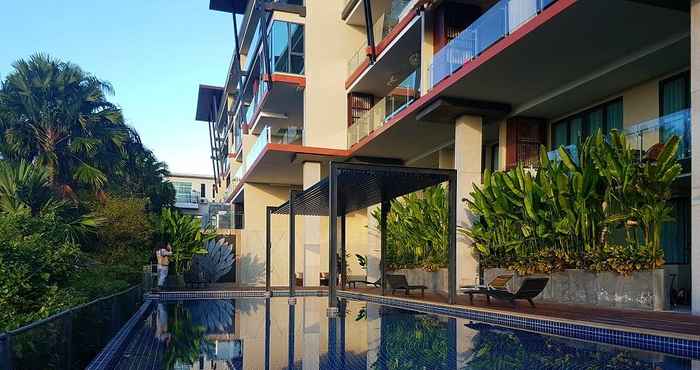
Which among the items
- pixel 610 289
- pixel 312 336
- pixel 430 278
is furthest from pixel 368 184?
pixel 430 278

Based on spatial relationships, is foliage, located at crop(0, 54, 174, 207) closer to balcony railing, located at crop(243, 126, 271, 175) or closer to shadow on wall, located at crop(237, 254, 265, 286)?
balcony railing, located at crop(243, 126, 271, 175)

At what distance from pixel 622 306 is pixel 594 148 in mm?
3039

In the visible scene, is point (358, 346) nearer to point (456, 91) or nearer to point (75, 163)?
point (456, 91)

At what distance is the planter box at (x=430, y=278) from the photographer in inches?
711

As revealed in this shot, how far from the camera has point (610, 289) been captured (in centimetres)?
1173

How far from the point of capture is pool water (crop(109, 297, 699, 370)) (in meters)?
7.31

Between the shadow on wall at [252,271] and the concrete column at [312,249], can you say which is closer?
the concrete column at [312,249]

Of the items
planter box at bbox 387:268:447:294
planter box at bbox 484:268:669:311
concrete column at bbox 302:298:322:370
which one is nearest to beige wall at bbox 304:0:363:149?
planter box at bbox 387:268:447:294

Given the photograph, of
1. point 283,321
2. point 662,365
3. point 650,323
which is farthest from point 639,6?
point 283,321

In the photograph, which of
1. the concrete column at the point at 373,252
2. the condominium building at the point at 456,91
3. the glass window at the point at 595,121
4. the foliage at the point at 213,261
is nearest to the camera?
the condominium building at the point at 456,91

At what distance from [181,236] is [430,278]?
31.1 feet

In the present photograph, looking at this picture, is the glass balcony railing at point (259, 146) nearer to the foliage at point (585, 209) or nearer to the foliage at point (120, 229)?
the foliage at point (120, 229)

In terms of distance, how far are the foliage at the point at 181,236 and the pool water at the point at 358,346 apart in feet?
29.6

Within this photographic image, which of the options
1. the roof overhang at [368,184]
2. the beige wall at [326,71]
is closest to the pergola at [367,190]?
the roof overhang at [368,184]
